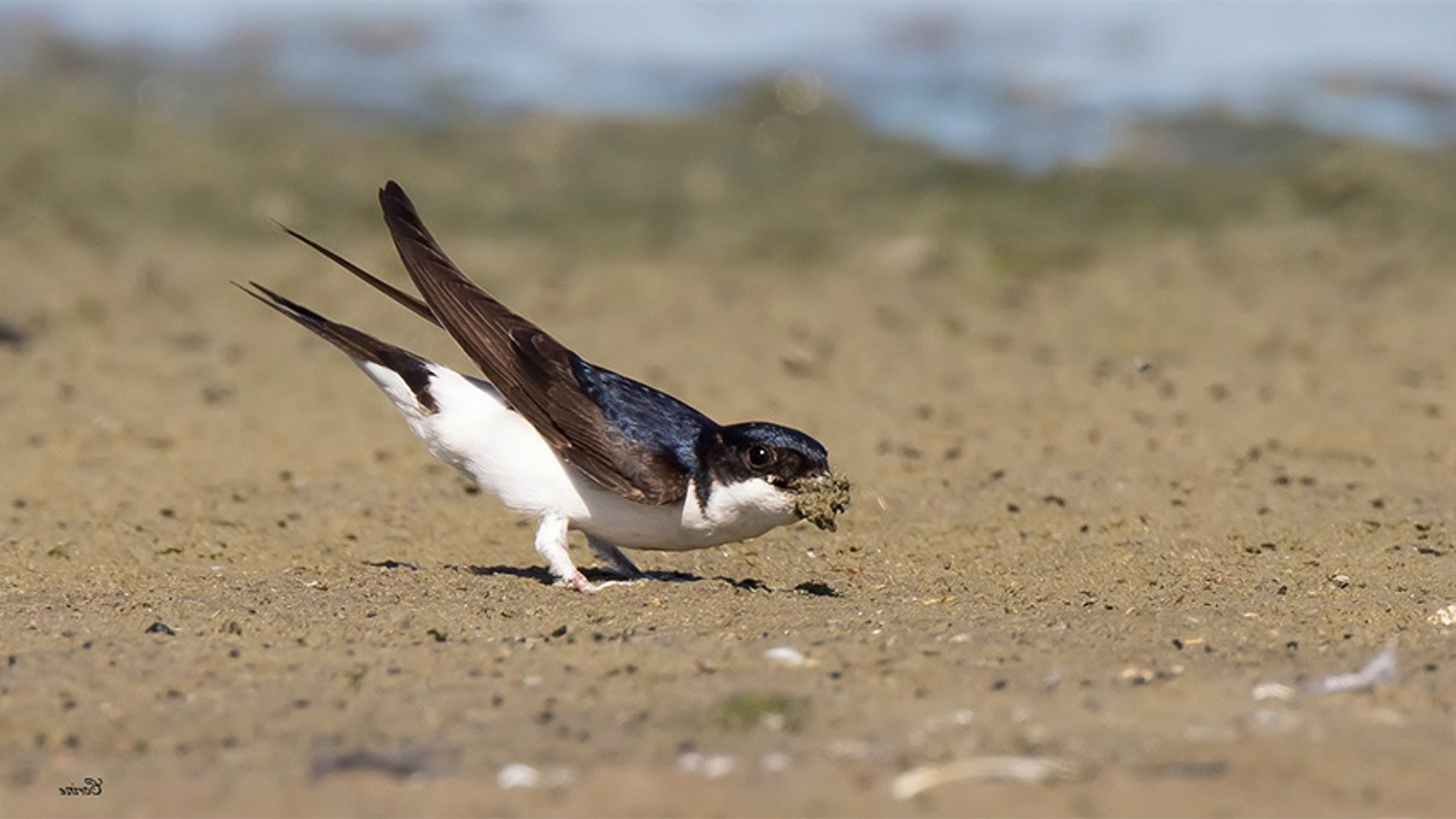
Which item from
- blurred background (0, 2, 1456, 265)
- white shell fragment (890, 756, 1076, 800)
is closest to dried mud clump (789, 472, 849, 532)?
white shell fragment (890, 756, 1076, 800)

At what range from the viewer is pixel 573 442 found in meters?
6.05

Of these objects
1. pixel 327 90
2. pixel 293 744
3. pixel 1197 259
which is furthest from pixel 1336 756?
pixel 327 90

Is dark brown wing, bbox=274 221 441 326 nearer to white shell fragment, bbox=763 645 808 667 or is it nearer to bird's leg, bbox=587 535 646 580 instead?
bird's leg, bbox=587 535 646 580

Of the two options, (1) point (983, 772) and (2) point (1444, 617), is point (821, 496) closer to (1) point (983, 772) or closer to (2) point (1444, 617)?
(2) point (1444, 617)

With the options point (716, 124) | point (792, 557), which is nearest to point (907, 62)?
point (716, 124)

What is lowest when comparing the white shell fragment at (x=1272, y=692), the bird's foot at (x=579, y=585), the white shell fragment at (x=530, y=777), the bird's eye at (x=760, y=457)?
the white shell fragment at (x=530, y=777)

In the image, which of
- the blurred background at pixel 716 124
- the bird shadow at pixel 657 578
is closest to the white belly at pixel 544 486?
the bird shadow at pixel 657 578

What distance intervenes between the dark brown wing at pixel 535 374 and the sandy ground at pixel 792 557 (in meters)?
0.37

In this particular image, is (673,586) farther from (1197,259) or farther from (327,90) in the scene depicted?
(327,90)

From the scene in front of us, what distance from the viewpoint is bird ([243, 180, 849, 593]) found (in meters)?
5.80

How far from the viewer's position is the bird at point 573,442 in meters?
5.80

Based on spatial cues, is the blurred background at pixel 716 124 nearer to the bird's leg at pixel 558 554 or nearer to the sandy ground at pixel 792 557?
the sandy ground at pixel 792 557

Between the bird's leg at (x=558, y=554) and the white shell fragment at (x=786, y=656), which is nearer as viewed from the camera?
the white shell fragment at (x=786, y=656)

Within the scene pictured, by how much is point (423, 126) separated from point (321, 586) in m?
9.00
